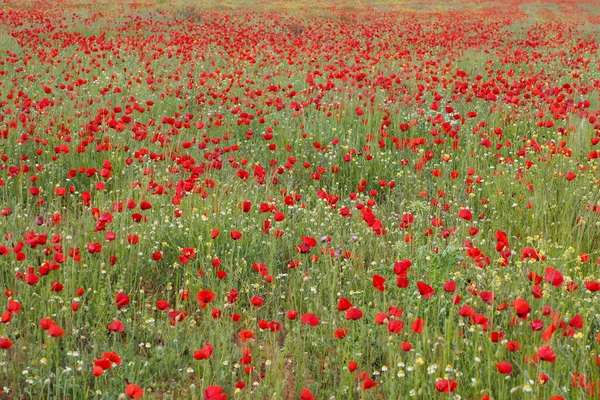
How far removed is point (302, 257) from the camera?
4117 millimetres

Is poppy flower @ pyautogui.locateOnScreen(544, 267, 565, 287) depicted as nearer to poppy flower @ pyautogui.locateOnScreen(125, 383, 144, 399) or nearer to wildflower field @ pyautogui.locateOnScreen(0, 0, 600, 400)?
wildflower field @ pyautogui.locateOnScreen(0, 0, 600, 400)

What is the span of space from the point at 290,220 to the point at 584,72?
7.83 meters

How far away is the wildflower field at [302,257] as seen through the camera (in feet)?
9.35

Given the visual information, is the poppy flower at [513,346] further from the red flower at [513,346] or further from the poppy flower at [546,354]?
the poppy flower at [546,354]

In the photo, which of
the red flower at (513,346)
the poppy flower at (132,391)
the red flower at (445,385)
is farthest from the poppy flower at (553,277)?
the poppy flower at (132,391)

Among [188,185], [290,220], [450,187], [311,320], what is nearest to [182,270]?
[188,185]

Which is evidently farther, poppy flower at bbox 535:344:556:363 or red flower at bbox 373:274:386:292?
red flower at bbox 373:274:386:292

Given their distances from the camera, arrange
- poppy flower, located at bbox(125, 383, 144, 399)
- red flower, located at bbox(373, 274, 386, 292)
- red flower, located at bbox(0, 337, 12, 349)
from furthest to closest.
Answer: red flower, located at bbox(373, 274, 386, 292) → red flower, located at bbox(0, 337, 12, 349) → poppy flower, located at bbox(125, 383, 144, 399)

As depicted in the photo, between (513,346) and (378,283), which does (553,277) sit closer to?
(513,346)

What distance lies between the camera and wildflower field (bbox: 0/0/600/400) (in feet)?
9.35

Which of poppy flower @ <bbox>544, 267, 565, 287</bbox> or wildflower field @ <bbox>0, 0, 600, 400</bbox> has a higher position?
poppy flower @ <bbox>544, 267, 565, 287</bbox>

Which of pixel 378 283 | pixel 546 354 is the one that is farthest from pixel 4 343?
pixel 546 354

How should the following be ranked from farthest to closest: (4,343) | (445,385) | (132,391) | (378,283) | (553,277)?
(378,283) < (553,277) < (4,343) < (445,385) < (132,391)

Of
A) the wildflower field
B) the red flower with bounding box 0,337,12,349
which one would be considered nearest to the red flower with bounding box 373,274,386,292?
the wildflower field
